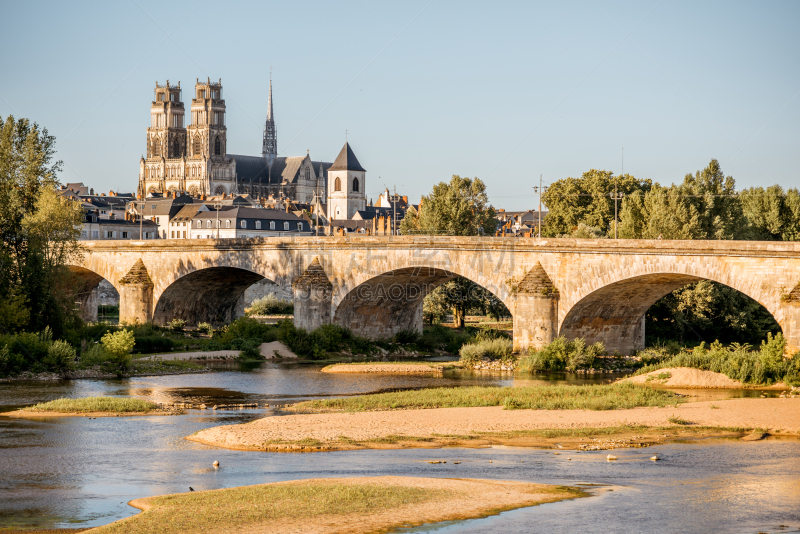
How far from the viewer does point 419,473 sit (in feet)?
66.0

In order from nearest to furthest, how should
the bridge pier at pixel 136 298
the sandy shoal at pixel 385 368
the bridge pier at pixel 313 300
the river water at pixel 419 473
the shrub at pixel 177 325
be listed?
the river water at pixel 419 473 → the sandy shoal at pixel 385 368 → the bridge pier at pixel 313 300 → the shrub at pixel 177 325 → the bridge pier at pixel 136 298

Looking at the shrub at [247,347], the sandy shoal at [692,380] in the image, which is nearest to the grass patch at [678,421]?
the sandy shoal at [692,380]

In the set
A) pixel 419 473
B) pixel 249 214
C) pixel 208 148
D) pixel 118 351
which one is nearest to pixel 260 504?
pixel 419 473

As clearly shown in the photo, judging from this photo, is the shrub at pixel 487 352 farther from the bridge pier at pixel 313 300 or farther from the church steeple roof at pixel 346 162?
the church steeple roof at pixel 346 162

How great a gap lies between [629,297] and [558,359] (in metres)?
4.98

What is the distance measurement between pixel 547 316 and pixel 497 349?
315cm

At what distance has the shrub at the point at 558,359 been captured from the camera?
40438 millimetres

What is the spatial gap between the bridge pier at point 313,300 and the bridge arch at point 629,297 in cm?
1341

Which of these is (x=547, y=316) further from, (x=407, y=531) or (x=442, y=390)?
(x=407, y=531)

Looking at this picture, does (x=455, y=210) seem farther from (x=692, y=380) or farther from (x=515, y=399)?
(x=515, y=399)

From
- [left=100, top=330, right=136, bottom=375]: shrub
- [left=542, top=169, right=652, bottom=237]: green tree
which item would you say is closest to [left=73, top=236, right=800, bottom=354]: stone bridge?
[left=100, top=330, right=136, bottom=375]: shrub

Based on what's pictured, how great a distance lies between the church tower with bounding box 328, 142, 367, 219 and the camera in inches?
6742

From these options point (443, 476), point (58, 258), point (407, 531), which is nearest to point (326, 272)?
point (58, 258)

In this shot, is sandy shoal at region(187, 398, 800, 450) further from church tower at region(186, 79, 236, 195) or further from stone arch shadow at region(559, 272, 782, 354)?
church tower at region(186, 79, 236, 195)
